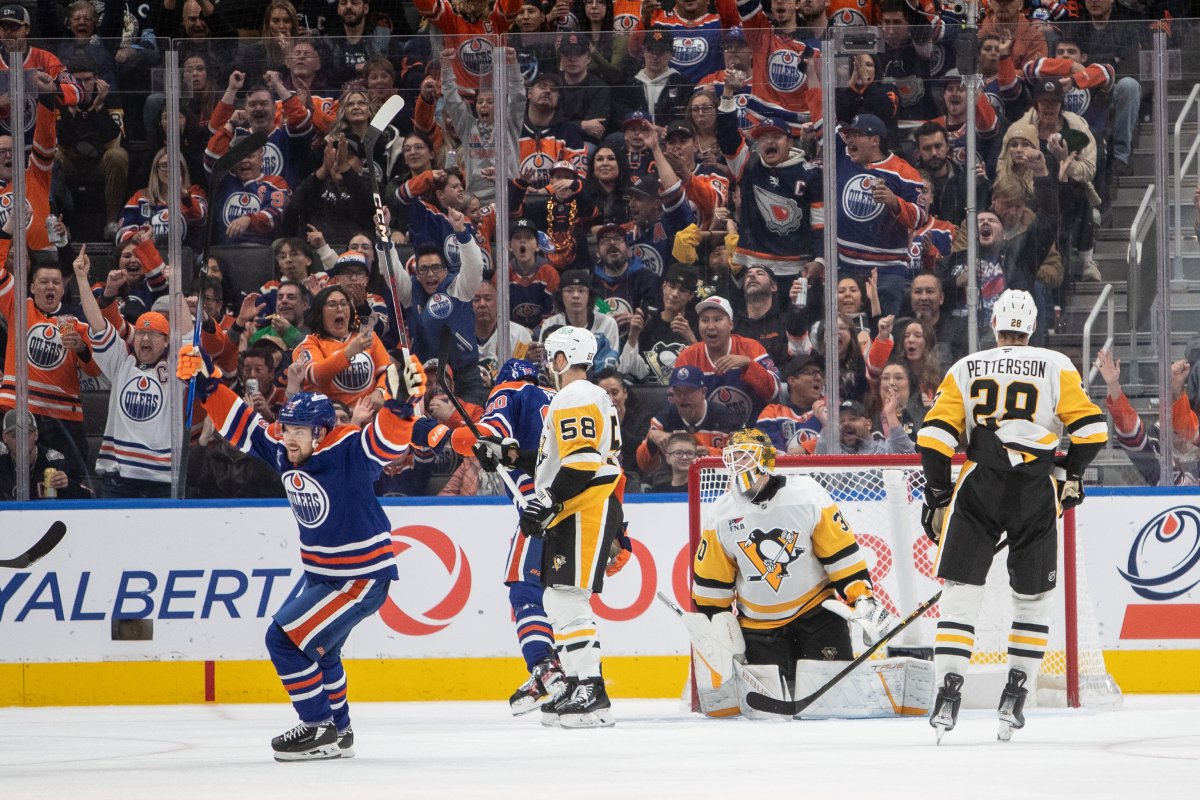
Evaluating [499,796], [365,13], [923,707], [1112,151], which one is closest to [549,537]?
[923,707]

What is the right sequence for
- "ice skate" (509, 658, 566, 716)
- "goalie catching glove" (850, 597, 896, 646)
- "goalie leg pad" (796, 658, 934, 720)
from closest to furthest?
"goalie catching glove" (850, 597, 896, 646) → "goalie leg pad" (796, 658, 934, 720) → "ice skate" (509, 658, 566, 716)

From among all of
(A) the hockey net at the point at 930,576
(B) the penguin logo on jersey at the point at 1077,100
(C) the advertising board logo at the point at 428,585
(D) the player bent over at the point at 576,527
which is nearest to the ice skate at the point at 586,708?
(D) the player bent over at the point at 576,527

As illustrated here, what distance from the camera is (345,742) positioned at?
4.79 m

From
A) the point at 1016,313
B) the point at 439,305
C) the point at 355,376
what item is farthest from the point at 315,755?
the point at 439,305

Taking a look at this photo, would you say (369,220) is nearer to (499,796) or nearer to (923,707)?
(923,707)

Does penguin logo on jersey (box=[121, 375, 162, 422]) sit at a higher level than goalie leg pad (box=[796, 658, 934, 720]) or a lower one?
higher

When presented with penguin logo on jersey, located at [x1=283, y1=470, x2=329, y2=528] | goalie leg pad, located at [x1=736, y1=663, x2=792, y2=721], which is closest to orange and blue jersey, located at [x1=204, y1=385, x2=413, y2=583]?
penguin logo on jersey, located at [x1=283, y1=470, x2=329, y2=528]

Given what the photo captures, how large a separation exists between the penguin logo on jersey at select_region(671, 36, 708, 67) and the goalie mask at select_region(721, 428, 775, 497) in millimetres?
2181

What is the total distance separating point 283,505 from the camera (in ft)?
23.0

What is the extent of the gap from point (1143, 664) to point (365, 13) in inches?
192

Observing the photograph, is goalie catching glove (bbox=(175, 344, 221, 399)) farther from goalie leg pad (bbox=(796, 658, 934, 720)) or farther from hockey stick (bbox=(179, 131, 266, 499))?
goalie leg pad (bbox=(796, 658, 934, 720))

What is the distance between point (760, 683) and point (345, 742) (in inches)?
64.6

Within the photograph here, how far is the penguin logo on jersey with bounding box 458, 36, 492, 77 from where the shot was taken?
286 inches

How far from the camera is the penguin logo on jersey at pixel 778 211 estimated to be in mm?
7191
